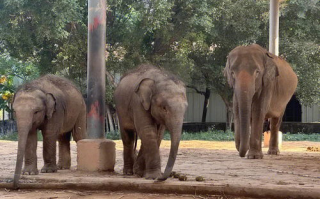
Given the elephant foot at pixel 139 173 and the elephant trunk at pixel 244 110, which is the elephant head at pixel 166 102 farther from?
the elephant trunk at pixel 244 110

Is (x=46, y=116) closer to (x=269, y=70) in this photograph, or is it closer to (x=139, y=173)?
(x=139, y=173)

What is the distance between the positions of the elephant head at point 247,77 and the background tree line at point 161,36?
26.7 feet

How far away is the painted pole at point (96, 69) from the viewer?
7852mm

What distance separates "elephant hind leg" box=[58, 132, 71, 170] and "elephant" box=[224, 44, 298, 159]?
266 cm

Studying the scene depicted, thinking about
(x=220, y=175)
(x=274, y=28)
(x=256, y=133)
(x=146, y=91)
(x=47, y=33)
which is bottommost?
(x=220, y=175)

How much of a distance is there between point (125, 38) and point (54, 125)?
1207 centimetres

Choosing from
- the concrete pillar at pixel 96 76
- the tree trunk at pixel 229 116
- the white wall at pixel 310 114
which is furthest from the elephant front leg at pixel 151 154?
the white wall at pixel 310 114

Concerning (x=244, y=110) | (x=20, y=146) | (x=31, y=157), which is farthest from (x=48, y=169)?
(x=244, y=110)

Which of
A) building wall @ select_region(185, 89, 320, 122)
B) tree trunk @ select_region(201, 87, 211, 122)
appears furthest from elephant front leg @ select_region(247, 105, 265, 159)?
building wall @ select_region(185, 89, 320, 122)

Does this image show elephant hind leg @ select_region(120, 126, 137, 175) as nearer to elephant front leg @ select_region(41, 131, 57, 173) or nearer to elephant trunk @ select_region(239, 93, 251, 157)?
elephant front leg @ select_region(41, 131, 57, 173)

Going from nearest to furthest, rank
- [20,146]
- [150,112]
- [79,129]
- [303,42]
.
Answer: [20,146] → [150,112] → [79,129] → [303,42]

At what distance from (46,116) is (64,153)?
1.25m

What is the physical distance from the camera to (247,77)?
8953 mm

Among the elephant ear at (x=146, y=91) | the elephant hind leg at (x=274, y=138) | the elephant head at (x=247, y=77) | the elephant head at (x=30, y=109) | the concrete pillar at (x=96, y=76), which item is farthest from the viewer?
the elephant hind leg at (x=274, y=138)
